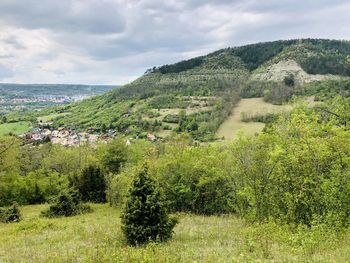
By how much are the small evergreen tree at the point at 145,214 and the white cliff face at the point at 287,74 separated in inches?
6081

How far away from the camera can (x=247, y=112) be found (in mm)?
128625

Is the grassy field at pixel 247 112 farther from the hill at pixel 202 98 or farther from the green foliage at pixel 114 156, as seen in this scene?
the green foliage at pixel 114 156

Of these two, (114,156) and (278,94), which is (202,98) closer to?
(278,94)

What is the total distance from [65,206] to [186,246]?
88.1 ft

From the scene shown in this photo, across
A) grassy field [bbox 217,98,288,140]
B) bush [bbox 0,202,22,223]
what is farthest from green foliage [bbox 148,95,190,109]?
bush [bbox 0,202,22,223]

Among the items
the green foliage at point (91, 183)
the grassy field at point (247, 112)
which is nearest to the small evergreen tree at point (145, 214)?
the green foliage at point (91, 183)

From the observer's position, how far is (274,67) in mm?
199000

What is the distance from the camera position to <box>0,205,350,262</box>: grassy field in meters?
14.1

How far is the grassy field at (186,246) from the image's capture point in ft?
46.1

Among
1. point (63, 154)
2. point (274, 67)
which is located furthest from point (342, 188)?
point (274, 67)

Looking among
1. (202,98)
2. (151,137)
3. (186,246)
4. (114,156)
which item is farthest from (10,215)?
(202,98)

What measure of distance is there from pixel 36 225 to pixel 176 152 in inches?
687

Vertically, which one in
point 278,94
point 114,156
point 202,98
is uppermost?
point 278,94

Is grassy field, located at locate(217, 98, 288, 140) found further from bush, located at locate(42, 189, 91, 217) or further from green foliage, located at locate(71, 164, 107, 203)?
bush, located at locate(42, 189, 91, 217)
